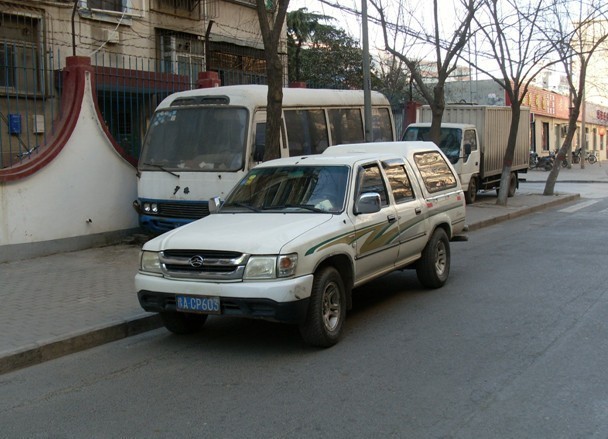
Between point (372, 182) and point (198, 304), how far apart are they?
8.45ft

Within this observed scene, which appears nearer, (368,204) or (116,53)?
(368,204)

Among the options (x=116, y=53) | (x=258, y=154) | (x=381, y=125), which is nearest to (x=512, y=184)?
(x=381, y=125)

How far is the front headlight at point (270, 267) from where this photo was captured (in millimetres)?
5773

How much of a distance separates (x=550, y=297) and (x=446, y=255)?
1496 mm

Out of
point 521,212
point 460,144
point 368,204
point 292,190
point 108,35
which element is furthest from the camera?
point 460,144

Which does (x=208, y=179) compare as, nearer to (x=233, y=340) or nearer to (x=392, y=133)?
(x=233, y=340)

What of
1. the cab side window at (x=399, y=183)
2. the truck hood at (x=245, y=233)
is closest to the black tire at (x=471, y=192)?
the cab side window at (x=399, y=183)

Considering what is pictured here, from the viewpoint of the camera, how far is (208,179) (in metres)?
10.6

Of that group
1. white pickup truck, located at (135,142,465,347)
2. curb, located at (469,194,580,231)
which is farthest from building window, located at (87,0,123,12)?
curb, located at (469,194,580,231)

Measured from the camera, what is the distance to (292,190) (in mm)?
7238

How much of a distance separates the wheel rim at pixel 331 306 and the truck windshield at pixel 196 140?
4.58m

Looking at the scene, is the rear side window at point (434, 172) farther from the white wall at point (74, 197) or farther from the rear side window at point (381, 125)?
the white wall at point (74, 197)

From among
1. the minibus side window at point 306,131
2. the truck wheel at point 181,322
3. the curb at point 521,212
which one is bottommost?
the truck wheel at point 181,322

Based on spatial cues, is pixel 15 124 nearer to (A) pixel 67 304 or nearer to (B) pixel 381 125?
(A) pixel 67 304
